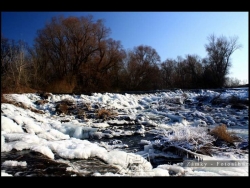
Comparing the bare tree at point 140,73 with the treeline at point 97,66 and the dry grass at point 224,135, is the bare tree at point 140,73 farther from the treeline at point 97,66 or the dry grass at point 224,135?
the dry grass at point 224,135

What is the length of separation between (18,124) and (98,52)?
13.9 metres

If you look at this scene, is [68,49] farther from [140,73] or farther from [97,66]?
[140,73]

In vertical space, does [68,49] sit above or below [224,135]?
above

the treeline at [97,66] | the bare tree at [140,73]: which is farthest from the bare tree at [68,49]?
the bare tree at [140,73]

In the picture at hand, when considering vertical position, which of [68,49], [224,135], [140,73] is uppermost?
[68,49]

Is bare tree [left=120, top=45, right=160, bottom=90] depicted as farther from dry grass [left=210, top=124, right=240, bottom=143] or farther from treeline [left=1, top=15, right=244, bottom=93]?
dry grass [left=210, top=124, right=240, bottom=143]

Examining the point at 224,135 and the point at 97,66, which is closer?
the point at 224,135

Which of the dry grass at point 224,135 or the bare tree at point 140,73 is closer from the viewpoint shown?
the dry grass at point 224,135

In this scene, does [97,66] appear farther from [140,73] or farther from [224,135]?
[224,135]

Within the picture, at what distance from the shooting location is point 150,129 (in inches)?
271

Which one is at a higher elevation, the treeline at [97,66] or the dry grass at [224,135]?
the treeline at [97,66]

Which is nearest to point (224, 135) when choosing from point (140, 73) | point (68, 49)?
point (140, 73)
